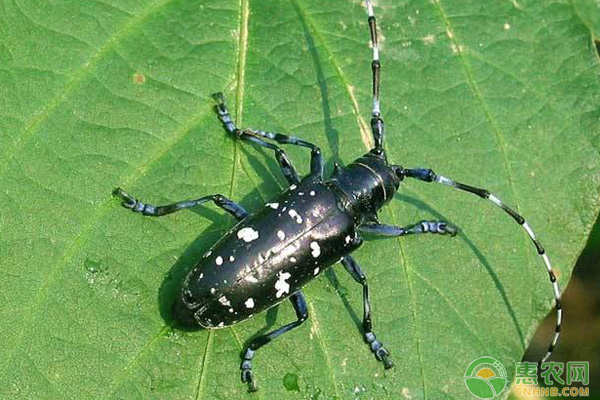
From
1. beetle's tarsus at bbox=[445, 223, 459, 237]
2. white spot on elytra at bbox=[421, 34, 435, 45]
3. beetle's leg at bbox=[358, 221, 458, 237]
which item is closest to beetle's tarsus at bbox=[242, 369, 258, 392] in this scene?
beetle's leg at bbox=[358, 221, 458, 237]

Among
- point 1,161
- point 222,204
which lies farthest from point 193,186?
point 1,161

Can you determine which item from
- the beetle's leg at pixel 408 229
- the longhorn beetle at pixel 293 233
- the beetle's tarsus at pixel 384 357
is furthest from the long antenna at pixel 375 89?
the beetle's tarsus at pixel 384 357

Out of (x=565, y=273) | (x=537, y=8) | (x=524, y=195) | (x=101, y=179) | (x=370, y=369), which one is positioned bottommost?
(x=370, y=369)

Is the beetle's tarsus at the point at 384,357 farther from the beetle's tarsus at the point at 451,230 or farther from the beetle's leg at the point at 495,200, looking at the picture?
the beetle's leg at the point at 495,200

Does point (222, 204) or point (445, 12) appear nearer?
point (222, 204)

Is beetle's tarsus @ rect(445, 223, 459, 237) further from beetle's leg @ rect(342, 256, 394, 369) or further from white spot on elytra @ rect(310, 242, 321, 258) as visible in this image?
white spot on elytra @ rect(310, 242, 321, 258)

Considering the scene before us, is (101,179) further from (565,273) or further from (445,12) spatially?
(565,273)

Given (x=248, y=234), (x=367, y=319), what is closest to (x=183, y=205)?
(x=248, y=234)
